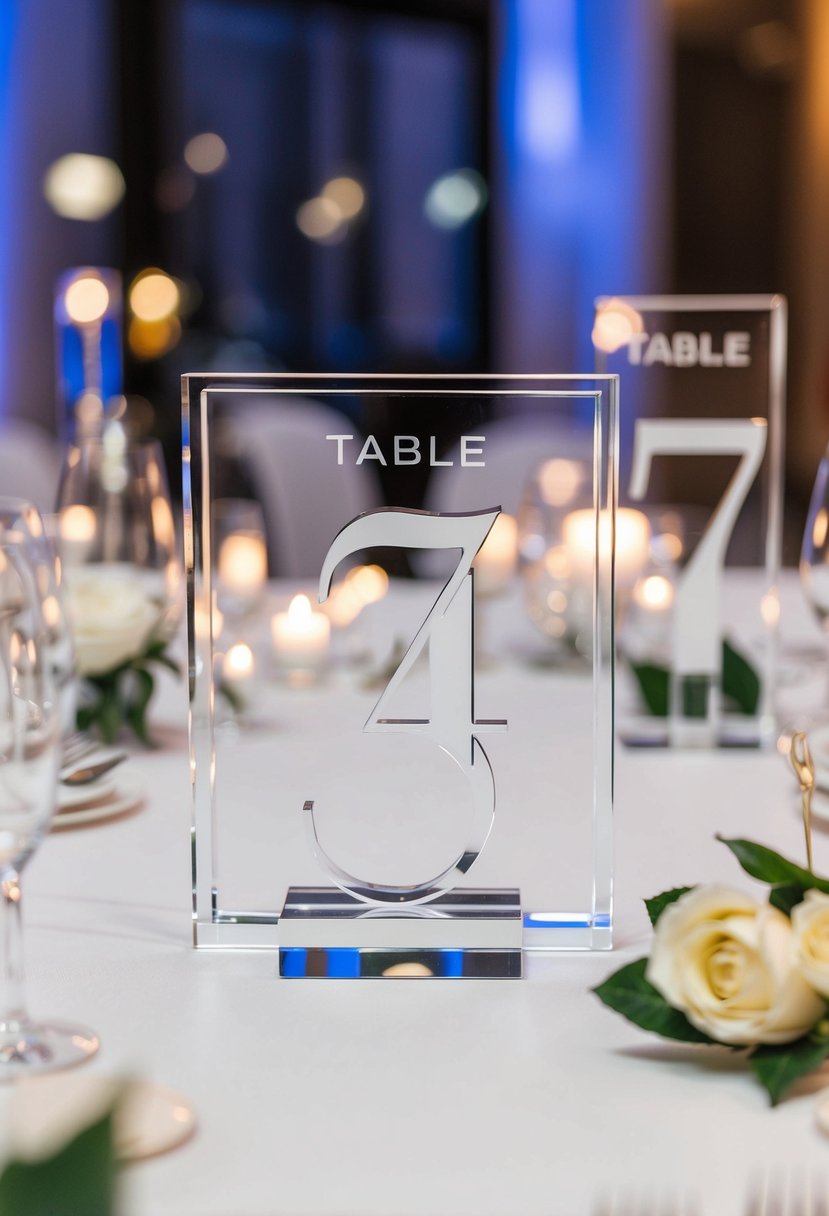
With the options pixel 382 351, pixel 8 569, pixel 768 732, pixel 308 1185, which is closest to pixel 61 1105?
pixel 308 1185

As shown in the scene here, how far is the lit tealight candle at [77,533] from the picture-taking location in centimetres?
140

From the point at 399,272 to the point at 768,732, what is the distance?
4631mm

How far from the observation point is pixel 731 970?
0.68 metres

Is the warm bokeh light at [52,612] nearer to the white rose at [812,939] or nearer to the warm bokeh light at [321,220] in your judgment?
the white rose at [812,939]

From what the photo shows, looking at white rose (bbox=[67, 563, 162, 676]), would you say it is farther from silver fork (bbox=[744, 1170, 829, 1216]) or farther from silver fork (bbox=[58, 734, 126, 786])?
silver fork (bbox=[744, 1170, 829, 1216])

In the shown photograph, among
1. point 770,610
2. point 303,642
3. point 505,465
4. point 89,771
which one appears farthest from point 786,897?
point 505,465

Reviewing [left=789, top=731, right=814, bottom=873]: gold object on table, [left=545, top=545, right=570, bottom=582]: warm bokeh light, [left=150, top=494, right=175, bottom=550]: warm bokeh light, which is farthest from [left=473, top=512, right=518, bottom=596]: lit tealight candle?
[left=789, top=731, right=814, bottom=873]: gold object on table

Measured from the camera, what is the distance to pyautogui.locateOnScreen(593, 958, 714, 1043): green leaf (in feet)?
2.26

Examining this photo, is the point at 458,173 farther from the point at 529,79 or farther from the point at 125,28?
the point at 125,28

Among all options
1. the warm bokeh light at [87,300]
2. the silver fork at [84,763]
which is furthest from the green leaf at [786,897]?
the warm bokeh light at [87,300]

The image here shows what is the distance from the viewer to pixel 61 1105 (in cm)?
63

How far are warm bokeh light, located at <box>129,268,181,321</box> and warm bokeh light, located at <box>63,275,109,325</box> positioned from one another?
159cm

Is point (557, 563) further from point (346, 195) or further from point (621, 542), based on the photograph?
point (346, 195)

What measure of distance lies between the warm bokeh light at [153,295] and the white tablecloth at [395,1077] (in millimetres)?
4462
